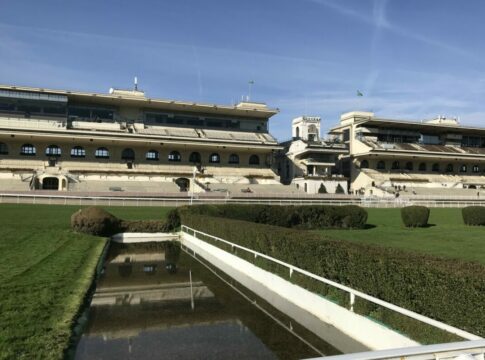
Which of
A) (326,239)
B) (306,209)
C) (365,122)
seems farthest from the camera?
(365,122)

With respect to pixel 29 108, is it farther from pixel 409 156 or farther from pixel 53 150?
pixel 409 156

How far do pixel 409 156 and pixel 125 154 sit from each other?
42299 mm

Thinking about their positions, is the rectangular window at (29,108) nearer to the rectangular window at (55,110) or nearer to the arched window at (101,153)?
the rectangular window at (55,110)

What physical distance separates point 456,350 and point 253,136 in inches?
2443

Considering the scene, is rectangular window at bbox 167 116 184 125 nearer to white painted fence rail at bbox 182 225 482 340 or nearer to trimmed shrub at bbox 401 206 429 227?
trimmed shrub at bbox 401 206 429 227

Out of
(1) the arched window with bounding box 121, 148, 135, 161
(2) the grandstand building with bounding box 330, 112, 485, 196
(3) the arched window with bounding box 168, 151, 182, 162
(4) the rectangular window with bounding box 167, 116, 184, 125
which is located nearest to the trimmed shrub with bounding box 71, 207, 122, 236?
(1) the arched window with bounding box 121, 148, 135, 161

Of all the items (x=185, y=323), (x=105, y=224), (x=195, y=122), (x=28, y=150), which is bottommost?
(x=185, y=323)

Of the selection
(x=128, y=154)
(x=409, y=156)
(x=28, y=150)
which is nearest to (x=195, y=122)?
(x=128, y=154)

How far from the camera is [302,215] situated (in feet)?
87.2

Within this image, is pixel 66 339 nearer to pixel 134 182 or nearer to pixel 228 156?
pixel 134 182

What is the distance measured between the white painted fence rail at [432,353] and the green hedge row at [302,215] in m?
21.3

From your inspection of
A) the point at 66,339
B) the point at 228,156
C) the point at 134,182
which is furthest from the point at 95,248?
the point at 228,156

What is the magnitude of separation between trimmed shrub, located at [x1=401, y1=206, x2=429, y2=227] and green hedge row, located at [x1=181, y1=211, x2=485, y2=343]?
16.4 meters

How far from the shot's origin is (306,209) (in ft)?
87.9
